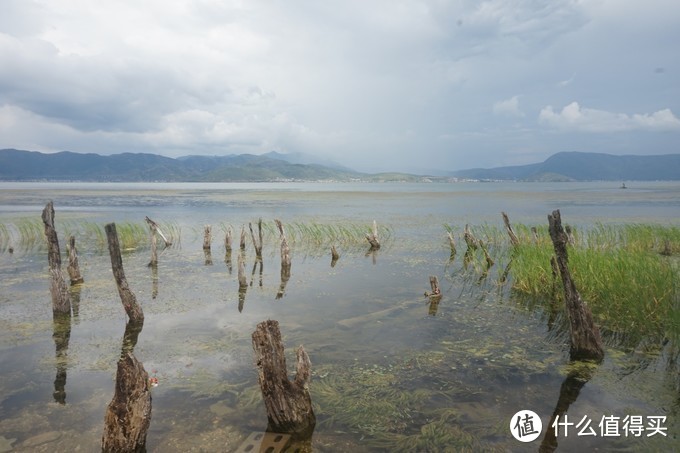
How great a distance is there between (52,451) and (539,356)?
8.92 meters

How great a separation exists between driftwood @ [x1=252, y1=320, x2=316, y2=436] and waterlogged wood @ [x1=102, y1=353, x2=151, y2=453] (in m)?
1.64

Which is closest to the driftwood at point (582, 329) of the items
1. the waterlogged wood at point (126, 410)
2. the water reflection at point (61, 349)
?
the waterlogged wood at point (126, 410)

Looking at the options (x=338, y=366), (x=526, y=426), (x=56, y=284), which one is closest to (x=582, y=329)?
(x=526, y=426)

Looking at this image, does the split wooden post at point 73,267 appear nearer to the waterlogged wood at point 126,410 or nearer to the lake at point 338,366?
the lake at point 338,366

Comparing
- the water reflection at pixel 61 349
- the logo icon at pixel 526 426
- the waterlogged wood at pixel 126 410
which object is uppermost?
the waterlogged wood at pixel 126 410

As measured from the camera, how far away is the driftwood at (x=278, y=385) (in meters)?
5.96

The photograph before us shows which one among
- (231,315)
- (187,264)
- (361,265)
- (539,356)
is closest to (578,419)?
(539,356)

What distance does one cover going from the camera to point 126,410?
17.4 ft

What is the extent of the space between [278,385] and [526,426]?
12.7 feet

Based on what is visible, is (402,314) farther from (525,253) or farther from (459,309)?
(525,253)

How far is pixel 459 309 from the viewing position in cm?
1207

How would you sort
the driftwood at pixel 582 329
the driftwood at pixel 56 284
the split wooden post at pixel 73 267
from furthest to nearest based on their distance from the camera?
the split wooden post at pixel 73 267
the driftwood at pixel 56 284
the driftwood at pixel 582 329

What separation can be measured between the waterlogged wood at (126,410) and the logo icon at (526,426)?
17.9 feet

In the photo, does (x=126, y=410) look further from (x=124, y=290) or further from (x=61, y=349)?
(x=124, y=290)
